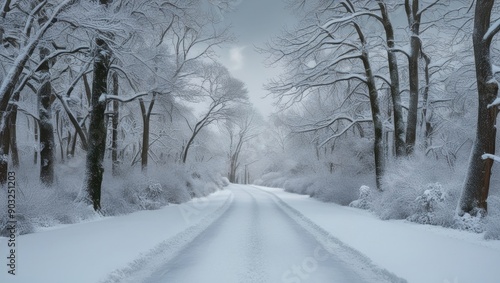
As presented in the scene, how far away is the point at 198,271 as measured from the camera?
17.1ft

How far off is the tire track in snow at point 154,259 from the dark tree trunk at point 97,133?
4.41 m

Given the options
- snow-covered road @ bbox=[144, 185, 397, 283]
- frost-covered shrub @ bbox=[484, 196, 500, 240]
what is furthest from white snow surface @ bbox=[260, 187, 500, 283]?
snow-covered road @ bbox=[144, 185, 397, 283]

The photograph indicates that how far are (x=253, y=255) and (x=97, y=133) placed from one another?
829cm

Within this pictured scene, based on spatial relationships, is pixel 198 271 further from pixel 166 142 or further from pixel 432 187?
pixel 166 142

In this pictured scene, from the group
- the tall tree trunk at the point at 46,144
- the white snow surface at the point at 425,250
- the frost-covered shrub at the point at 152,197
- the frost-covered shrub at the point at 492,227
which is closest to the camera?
the white snow surface at the point at 425,250

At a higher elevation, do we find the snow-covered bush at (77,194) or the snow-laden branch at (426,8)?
the snow-laden branch at (426,8)

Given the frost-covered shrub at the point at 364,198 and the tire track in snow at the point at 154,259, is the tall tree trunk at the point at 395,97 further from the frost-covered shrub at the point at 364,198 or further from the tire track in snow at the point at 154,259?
the tire track in snow at the point at 154,259

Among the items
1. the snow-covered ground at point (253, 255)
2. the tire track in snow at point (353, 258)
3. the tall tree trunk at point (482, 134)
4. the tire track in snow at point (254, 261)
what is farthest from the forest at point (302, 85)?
the tire track in snow at point (254, 261)

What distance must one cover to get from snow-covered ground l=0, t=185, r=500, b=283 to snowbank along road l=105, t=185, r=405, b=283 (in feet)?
0.05

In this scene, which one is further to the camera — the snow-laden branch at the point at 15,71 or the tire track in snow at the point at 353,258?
the snow-laden branch at the point at 15,71

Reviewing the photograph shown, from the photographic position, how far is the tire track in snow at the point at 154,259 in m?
4.79

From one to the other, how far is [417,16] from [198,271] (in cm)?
1337

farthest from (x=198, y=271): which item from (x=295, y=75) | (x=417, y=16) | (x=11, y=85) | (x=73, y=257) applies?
(x=417, y=16)

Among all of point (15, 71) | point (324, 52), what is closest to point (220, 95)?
point (324, 52)
